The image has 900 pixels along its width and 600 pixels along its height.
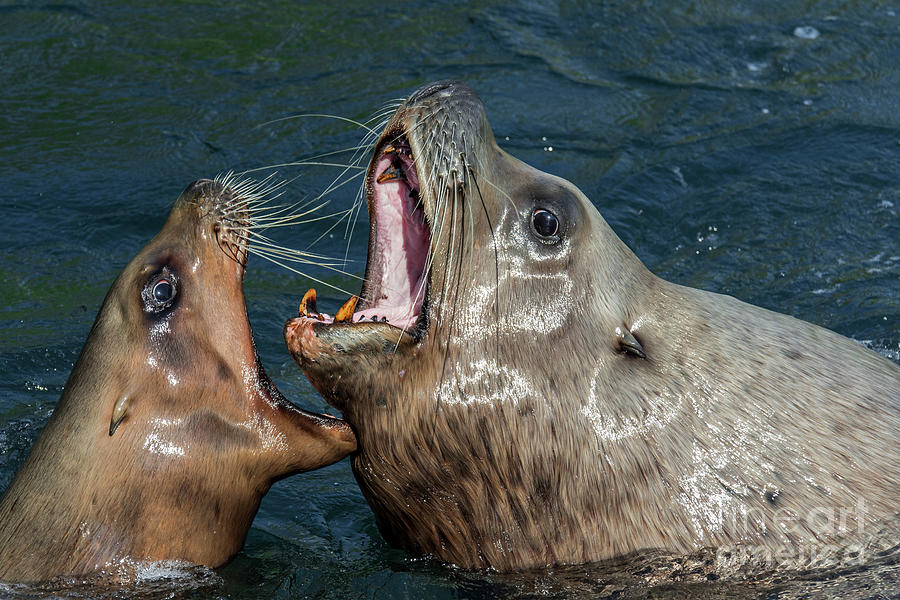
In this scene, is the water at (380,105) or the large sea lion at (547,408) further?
the water at (380,105)

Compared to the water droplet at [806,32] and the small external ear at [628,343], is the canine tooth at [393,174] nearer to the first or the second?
the small external ear at [628,343]

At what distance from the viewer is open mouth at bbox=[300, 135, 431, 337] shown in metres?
4.84

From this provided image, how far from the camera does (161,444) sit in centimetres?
491

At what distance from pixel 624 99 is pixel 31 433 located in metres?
6.03

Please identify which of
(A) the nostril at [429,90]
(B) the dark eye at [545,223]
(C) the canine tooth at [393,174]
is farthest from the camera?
(C) the canine tooth at [393,174]

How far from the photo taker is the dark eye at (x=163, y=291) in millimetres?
5098

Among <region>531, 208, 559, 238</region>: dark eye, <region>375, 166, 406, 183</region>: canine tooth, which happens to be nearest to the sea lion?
<region>375, 166, 406, 183</region>: canine tooth

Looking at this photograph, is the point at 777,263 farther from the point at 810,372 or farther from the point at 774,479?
the point at 774,479

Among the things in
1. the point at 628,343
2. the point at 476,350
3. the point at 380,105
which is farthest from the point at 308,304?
the point at 380,105

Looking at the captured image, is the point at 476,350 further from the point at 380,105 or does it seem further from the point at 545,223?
the point at 380,105

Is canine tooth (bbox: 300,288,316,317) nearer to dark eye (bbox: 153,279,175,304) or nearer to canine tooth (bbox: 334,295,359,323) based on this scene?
canine tooth (bbox: 334,295,359,323)

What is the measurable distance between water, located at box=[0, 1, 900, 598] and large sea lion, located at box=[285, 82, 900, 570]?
2.52 feet

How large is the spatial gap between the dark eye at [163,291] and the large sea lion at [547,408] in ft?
2.28

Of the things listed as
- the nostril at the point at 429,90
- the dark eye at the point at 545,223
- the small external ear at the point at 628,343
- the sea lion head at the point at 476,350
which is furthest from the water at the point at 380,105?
the nostril at the point at 429,90
